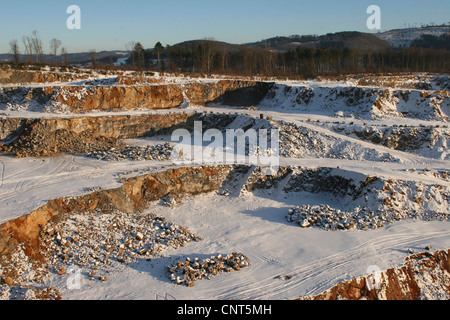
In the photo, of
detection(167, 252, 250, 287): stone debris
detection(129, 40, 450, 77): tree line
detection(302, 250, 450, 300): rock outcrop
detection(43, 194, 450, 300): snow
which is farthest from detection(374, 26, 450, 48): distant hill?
detection(167, 252, 250, 287): stone debris

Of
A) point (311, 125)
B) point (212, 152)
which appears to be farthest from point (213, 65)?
point (212, 152)

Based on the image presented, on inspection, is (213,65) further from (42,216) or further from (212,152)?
(42,216)

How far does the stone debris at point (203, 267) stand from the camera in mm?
11789

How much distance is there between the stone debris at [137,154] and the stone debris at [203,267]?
8992 mm

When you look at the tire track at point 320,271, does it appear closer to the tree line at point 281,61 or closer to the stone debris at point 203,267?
the stone debris at point 203,267

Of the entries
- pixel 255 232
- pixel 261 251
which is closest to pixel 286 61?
pixel 255 232

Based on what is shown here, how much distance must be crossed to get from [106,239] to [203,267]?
419 cm

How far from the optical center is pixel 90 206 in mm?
15141

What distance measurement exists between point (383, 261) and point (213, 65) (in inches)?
1889

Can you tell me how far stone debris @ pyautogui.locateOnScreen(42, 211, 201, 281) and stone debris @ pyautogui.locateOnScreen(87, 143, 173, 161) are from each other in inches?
214

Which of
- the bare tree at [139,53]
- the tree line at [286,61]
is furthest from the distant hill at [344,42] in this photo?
the bare tree at [139,53]

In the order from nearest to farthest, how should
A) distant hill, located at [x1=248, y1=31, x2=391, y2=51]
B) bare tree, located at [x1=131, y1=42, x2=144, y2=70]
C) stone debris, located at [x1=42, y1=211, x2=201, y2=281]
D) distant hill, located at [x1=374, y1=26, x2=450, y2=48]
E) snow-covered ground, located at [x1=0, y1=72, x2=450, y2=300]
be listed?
snow-covered ground, located at [x1=0, y1=72, x2=450, y2=300]
stone debris, located at [x1=42, y1=211, x2=201, y2=281]
bare tree, located at [x1=131, y1=42, x2=144, y2=70]
distant hill, located at [x1=248, y1=31, x2=391, y2=51]
distant hill, located at [x1=374, y1=26, x2=450, y2=48]

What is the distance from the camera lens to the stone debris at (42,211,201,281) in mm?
12508

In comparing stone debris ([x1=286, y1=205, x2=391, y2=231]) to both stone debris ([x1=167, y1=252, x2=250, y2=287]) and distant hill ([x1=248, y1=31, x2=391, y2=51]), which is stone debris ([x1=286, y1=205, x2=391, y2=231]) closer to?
stone debris ([x1=167, y1=252, x2=250, y2=287])
